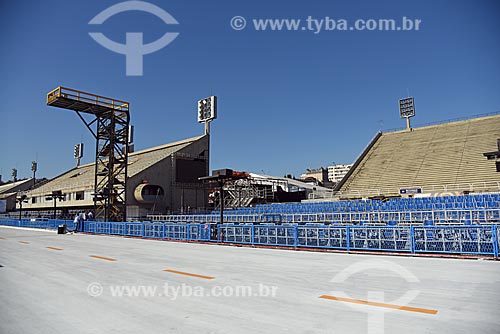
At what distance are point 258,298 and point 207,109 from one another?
151 feet

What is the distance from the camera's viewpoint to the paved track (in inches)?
182

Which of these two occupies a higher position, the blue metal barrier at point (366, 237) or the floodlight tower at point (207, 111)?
the floodlight tower at point (207, 111)

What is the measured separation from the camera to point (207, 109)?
50.2 metres

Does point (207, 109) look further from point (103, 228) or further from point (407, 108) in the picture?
point (407, 108)

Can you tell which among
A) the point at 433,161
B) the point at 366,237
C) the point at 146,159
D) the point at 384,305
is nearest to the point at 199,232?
the point at 366,237

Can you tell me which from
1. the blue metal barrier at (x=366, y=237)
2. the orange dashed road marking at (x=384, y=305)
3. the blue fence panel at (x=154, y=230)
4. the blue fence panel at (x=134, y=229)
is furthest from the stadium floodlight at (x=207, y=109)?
the orange dashed road marking at (x=384, y=305)

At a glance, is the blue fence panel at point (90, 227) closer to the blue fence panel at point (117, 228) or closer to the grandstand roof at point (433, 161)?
the blue fence panel at point (117, 228)

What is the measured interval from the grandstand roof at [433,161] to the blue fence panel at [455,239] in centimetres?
2092

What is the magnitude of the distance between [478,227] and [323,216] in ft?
45.6

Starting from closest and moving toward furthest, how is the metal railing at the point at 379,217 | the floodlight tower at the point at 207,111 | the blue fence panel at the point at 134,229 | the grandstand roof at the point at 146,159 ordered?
the metal railing at the point at 379,217, the blue fence panel at the point at 134,229, the grandstand roof at the point at 146,159, the floodlight tower at the point at 207,111

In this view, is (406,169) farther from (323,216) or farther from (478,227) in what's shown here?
(478,227)

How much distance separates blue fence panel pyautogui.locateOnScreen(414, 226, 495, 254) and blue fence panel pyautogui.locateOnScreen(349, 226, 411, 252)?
1.31 ft

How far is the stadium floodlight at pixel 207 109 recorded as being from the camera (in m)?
49.2

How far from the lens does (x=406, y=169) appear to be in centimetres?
3891
